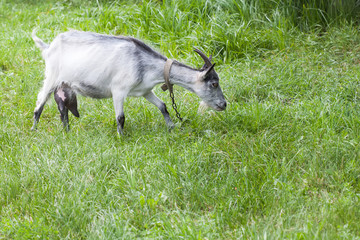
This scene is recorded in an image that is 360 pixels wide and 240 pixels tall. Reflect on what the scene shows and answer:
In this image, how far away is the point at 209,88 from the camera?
4883mm

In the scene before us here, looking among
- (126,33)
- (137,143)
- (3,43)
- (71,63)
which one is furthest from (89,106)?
(3,43)

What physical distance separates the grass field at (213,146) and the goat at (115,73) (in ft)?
1.25

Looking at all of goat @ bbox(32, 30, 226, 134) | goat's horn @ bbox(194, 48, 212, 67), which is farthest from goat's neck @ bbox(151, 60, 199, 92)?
goat's horn @ bbox(194, 48, 212, 67)

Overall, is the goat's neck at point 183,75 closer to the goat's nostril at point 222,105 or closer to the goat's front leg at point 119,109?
the goat's nostril at point 222,105

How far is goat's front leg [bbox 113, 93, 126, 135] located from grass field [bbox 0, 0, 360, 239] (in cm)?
18

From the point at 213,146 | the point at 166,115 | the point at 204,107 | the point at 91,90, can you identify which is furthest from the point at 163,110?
the point at 213,146

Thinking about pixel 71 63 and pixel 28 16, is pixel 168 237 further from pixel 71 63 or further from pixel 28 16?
pixel 28 16

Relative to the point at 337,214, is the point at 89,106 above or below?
below

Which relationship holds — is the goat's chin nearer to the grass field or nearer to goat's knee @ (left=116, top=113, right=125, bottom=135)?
the grass field

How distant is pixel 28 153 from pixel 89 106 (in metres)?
1.64

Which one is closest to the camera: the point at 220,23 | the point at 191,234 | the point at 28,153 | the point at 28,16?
the point at 191,234

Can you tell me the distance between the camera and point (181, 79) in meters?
4.93

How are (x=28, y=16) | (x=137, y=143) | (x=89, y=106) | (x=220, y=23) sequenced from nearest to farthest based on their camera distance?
(x=137, y=143) < (x=89, y=106) < (x=220, y=23) < (x=28, y=16)

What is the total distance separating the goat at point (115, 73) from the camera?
192 inches
